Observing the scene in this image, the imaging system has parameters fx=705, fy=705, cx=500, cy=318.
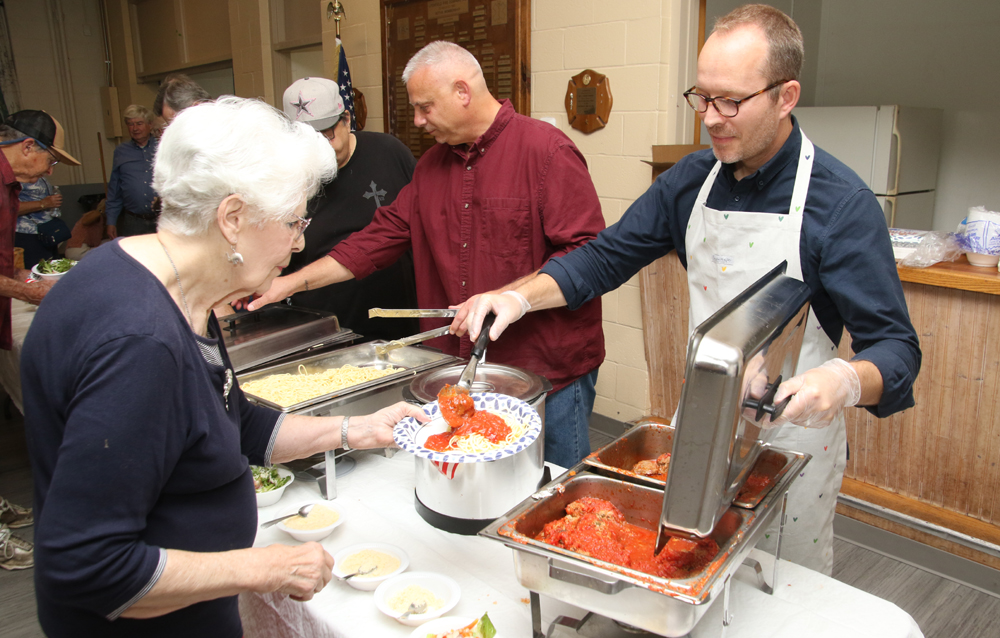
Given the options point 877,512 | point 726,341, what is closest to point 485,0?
point 877,512

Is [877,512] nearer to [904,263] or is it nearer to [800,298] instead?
[904,263]

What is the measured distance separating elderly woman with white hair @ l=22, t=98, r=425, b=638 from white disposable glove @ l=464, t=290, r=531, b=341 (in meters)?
0.71

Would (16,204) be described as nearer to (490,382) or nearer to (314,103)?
(314,103)

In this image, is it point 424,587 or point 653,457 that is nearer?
point 424,587

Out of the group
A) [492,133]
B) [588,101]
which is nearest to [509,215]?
[492,133]

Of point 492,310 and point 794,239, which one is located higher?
point 794,239

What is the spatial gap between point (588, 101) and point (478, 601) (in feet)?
9.85

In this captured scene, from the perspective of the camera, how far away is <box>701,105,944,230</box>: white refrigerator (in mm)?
3994

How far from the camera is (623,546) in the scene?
1.29 meters

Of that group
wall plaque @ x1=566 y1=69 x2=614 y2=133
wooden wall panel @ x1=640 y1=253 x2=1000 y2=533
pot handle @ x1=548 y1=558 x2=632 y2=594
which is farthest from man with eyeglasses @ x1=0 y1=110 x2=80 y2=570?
wooden wall panel @ x1=640 y1=253 x2=1000 y2=533

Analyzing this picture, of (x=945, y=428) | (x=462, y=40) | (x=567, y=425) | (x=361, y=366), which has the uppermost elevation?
(x=462, y=40)

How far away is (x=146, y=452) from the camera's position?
103 cm

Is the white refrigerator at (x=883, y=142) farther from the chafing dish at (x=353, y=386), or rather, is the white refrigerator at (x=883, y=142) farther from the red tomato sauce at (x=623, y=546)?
the red tomato sauce at (x=623, y=546)

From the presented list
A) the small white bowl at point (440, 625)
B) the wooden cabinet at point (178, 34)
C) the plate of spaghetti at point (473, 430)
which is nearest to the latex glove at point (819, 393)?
the plate of spaghetti at point (473, 430)
